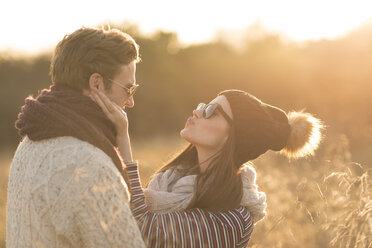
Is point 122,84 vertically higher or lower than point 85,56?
lower

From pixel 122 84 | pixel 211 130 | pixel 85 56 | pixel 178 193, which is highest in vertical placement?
pixel 85 56

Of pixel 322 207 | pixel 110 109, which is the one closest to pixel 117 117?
pixel 110 109

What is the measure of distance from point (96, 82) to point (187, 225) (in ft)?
3.25

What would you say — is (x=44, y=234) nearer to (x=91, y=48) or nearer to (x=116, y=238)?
(x=116, y=238)

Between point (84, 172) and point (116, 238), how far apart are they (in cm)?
32

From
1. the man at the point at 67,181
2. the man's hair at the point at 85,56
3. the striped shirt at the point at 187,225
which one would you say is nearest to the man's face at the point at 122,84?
the man's hair at the point at 85,56

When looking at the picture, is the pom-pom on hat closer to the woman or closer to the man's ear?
the woman

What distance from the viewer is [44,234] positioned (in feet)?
6.27

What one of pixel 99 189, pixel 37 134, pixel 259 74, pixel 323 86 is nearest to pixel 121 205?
pixel 99 189

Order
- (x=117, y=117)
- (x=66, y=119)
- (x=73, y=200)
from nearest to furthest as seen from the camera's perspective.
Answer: (x=73, y=200), (x=66, y=119), (x=117, y=117)

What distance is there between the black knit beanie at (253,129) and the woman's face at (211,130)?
0.07m

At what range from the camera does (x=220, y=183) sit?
293 cm

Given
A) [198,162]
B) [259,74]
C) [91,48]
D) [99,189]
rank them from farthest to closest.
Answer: [259,74], [198,162], [91,48], [99,189]

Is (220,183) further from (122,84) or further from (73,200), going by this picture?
(73,200)
